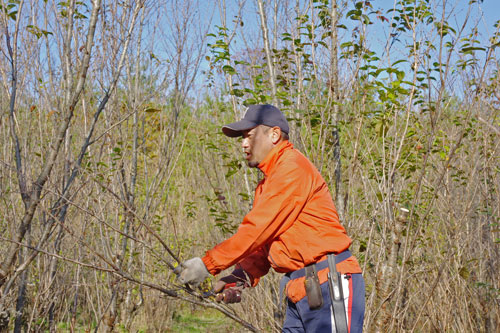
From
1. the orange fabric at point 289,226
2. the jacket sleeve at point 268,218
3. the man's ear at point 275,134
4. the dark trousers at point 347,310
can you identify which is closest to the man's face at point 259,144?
the man's ear at point 275,134

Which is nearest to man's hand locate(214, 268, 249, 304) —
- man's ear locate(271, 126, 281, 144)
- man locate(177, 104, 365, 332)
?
man locate(177, 104, 365, 332)

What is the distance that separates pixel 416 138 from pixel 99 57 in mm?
2893

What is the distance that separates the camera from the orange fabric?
2.23m

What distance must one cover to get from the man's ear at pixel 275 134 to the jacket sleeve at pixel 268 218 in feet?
0.99

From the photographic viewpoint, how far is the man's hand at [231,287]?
255 centimetres

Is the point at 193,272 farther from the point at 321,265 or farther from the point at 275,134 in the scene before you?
the point at 275,134

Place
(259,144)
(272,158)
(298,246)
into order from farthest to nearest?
(259,144)
(272,158)
(298,246)

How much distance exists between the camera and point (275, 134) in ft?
8.51

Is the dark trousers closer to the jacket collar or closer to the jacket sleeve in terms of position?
the jacket sleeve

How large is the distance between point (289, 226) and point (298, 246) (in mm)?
102

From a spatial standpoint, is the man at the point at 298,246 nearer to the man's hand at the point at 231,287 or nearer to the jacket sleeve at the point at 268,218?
the jacket sleeve at the point at 268,218

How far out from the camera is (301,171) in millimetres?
2336

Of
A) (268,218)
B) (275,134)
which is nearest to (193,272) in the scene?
(268,218)

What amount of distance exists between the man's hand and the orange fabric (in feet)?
0.93
